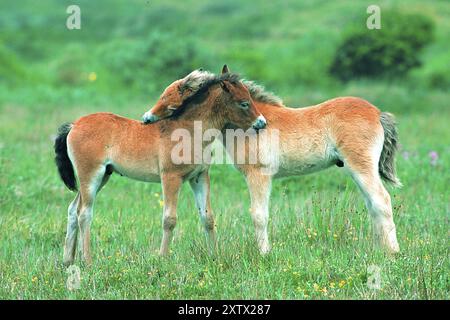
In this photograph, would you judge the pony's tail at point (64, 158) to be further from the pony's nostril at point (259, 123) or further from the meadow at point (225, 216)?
the pony's nostril at point (259, 123)

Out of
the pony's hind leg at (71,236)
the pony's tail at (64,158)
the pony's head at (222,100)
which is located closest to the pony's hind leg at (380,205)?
the pony's head at (222,100)

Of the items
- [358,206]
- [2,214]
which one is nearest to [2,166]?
[2,214]

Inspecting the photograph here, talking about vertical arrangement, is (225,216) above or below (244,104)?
below

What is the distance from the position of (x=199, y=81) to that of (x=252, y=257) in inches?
77.9

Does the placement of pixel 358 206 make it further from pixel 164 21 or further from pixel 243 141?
pixel 164 21

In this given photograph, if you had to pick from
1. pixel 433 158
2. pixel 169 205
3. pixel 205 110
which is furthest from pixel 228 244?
pixel 433 158

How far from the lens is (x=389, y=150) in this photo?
862 cm

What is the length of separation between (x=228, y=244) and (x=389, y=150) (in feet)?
6.86

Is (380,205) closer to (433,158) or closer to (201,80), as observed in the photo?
(201,80)

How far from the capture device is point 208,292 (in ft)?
23.0

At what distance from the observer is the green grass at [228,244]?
7031 millimetres

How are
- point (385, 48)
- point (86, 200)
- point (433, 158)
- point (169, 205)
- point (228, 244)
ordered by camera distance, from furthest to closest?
point (385, 48) → point (433, 158) → point (86, 200) → point (169, 205) → point (228, 244)

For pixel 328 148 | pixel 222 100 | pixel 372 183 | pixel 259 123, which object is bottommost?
pixel 372 183

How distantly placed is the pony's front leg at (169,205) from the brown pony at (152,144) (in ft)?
0.03
